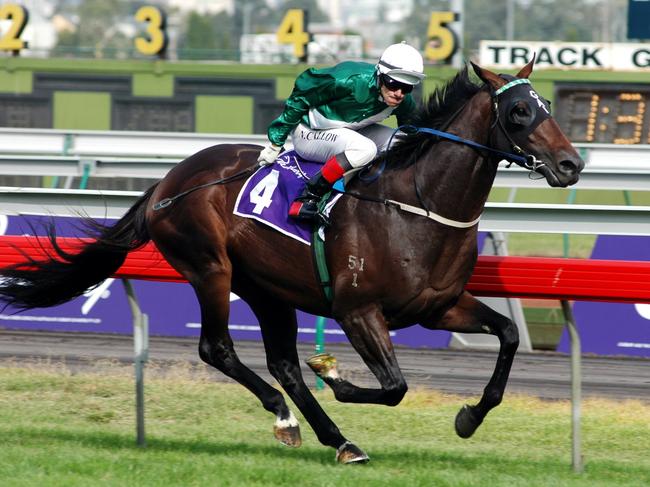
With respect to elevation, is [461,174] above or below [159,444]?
above

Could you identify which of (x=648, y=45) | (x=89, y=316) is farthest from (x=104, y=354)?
(x=648, y=45)

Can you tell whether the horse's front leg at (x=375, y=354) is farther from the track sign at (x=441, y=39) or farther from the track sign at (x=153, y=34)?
Answer: the track sign at (x=153, y=34)

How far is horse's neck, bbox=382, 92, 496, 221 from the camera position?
5449 mm

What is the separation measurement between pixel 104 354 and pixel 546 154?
475 cm

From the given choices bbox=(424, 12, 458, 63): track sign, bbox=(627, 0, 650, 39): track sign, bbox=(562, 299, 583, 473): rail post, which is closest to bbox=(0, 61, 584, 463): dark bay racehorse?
bbox=(562, 299, 583, 473): rail post

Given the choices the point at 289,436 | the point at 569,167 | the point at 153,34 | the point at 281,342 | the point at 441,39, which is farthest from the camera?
the point at 153,34

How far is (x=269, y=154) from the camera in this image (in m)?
5.91

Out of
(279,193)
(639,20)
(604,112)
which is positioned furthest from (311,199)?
(604,112)

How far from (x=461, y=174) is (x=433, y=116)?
36cm

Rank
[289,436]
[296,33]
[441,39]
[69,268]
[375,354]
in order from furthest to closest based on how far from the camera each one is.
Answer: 1. [296,33]
2. [441,39]
3. [69,268]
4. [289,436]
5. [375,354]

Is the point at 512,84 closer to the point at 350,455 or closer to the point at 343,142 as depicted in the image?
the point at 343,142

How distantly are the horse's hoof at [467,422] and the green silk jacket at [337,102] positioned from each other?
1.36 metres

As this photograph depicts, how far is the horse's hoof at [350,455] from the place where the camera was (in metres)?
5.58

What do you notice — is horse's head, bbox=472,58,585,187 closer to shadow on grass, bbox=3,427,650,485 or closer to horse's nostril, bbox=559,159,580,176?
horse's nostril, bbox=559,159,580,176
